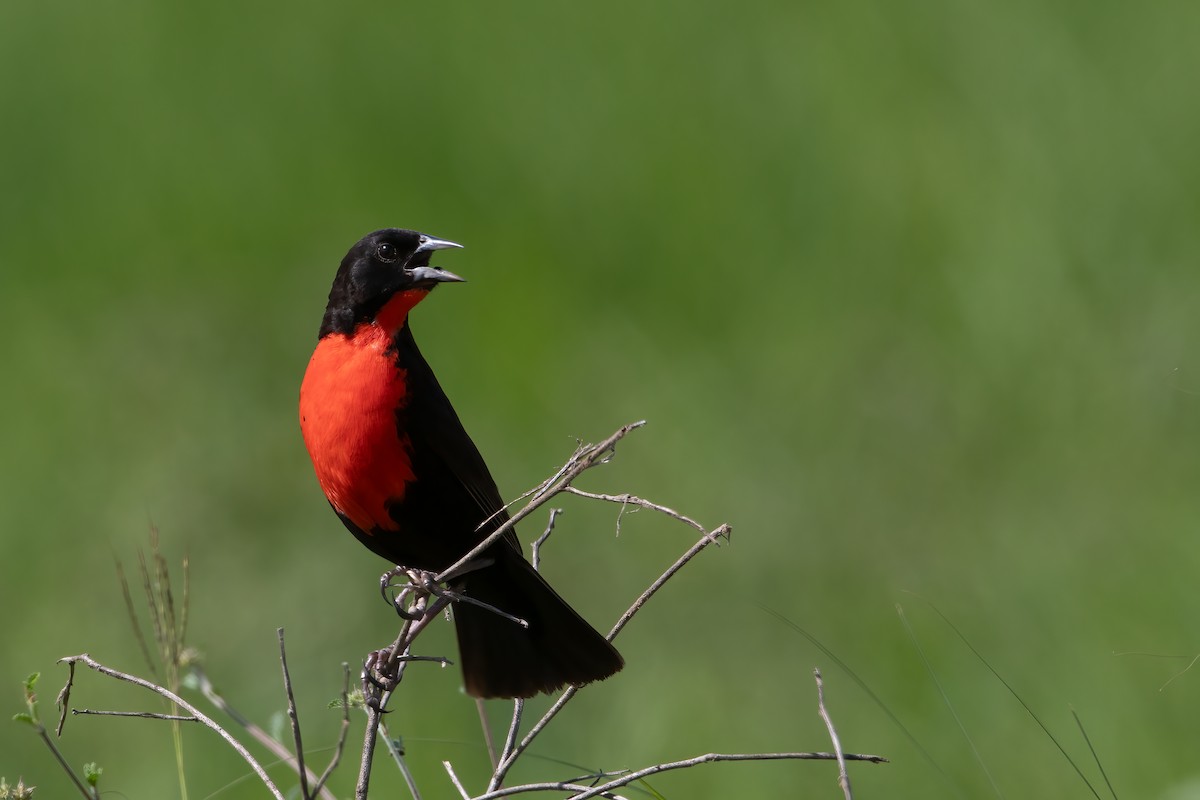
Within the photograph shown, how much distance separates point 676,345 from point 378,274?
405 centimetres

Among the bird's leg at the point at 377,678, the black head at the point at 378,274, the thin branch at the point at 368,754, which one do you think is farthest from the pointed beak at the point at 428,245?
the thin branch at the point at 368,754

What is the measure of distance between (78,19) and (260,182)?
1.93m

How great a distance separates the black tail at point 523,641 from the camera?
11.6 ft

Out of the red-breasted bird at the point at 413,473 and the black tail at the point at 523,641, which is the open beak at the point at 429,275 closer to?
the red-breasted bird at the point at 413,473

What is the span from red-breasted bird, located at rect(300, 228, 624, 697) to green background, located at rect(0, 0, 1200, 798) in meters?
1.81

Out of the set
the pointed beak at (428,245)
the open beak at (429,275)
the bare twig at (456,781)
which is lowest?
the bare twig at (456,781)

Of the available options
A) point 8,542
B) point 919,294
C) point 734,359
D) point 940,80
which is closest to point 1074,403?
point 919,294

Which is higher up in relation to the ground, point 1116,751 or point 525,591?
point 525,591

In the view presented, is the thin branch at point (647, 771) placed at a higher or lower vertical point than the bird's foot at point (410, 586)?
lower

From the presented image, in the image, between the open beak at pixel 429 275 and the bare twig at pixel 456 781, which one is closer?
the bare twig at pixel 456 781

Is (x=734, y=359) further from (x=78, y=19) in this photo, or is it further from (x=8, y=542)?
(x=78, y=19)

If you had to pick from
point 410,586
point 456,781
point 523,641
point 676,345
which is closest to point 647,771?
point 456,781

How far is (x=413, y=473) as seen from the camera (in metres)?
3.55

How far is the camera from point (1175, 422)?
685 cm
